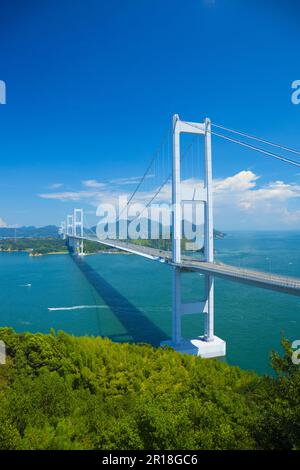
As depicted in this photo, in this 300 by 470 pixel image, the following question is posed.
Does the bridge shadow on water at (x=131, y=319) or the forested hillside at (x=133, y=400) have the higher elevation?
the forested hillside at (x=133, y=400)

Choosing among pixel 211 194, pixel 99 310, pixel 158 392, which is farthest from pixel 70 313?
pixel 158 392

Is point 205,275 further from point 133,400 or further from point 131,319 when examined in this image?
point 133,400

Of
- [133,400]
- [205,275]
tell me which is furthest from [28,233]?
[133,400]

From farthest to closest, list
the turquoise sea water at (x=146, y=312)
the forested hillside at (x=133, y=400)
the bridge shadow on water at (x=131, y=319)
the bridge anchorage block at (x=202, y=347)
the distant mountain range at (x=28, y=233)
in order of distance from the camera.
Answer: the distant mountain range at (x=28, y=233) → the bridge shadow on water at (x=131, y=319) → the turquoise sea water at (x=146, y=312) → the bridge anchorage block at (x=202, y=347) → the forested hillside at (x=133, y=400)

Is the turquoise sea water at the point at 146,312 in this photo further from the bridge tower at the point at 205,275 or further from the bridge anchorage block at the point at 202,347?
the bridge tower at the point at 205,275

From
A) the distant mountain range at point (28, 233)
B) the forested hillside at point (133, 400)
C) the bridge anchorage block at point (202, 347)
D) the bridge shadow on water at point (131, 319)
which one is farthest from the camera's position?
the distant mountain range at point (28, 233)

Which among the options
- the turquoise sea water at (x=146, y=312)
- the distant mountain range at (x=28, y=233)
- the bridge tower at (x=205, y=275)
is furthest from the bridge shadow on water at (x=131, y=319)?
the distant mountain range at (x=28, y=233)
